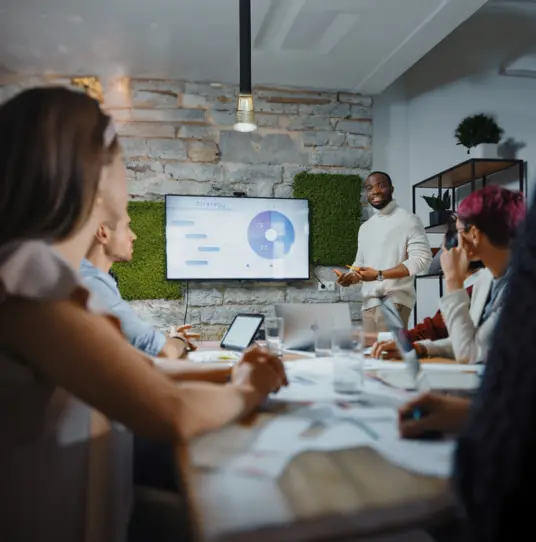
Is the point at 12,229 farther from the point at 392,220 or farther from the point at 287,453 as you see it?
the point at 392,220

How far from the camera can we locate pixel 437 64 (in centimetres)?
429

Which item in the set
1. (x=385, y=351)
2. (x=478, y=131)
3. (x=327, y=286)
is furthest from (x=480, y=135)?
(x=385, y=351)

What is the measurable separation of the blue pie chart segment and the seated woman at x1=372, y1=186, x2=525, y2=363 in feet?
7.37

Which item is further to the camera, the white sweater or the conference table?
the white sweater

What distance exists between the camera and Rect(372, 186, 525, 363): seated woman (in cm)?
158

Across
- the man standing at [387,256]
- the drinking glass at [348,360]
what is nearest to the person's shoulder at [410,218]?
the man standing at [387,256]

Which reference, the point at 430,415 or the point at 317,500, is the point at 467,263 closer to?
the point at 430,415

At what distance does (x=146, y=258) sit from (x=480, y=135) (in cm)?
245

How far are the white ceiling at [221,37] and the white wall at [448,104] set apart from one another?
0.51 m

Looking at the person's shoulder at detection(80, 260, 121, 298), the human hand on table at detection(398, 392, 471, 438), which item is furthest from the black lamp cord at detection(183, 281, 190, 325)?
the human hand on table at detection(398, 392, 471, 438)

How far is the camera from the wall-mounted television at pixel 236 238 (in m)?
3.80

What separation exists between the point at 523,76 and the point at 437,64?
0.66 meters

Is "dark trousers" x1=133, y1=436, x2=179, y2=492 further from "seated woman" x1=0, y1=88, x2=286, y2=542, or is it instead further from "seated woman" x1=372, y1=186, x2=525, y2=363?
"seated woman" x1=372, y1=186, x2=525, y2=363

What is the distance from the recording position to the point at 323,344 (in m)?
1.43
